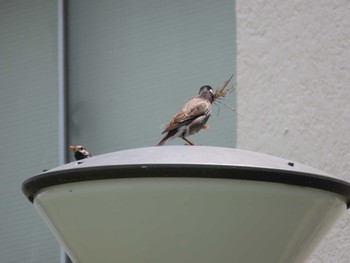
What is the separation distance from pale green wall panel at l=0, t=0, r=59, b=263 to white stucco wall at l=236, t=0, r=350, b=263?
143cm

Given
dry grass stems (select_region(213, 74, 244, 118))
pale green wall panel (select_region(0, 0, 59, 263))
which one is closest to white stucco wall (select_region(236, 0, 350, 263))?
dry grass stems (select_region(213, 74, 244, 118))

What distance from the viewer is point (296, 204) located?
4055mm

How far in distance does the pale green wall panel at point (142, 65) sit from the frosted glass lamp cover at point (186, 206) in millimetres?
3315

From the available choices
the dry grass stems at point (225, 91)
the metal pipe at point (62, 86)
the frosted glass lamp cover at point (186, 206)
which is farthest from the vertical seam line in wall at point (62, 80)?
the frosted glass lamp cover at point (186, 206)

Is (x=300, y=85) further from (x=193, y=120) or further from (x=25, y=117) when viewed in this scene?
(x=25, y=117)

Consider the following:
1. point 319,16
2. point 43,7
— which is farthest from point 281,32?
point 43,7

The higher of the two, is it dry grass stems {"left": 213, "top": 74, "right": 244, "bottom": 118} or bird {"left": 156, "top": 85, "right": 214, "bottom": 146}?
dry grass stems {"left": 213, "top": 74, "right": 244, "bottom": 118}

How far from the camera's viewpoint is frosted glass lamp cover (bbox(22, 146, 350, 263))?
392cm

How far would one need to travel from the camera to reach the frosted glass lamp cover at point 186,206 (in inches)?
154

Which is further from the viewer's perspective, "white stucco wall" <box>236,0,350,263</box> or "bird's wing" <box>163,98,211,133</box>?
"white stucco wall" <box>236,0,350,263</box>

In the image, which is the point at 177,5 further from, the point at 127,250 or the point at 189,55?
the point at 127,250

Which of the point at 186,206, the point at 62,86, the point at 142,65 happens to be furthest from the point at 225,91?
the point at 186,206

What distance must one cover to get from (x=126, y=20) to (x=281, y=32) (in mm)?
1081

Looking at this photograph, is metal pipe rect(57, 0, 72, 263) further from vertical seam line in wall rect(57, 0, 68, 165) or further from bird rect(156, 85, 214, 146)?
bird rect(156, 85, 214, 146)
